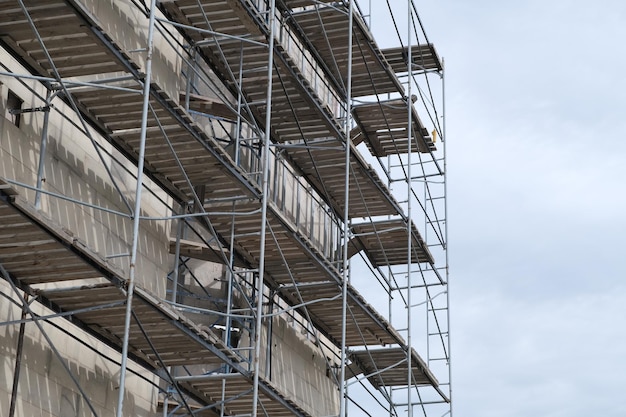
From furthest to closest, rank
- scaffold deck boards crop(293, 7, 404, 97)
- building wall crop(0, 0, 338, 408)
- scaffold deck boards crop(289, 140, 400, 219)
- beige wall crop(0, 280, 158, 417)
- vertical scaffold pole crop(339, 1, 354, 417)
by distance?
scaffold deck boards crop(293, 7, 404, 97) → scaffold deck boards crop(289, 140, 400, 219) → vertical scaffold pole crop(339, 1, 354, 417) → building wall crop(0, 0, 338, 408) → beige wall crop(0, 280, 158, 417)

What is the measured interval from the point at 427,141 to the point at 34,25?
16755 mm

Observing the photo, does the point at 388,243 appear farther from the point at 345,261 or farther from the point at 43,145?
the point at 43,145

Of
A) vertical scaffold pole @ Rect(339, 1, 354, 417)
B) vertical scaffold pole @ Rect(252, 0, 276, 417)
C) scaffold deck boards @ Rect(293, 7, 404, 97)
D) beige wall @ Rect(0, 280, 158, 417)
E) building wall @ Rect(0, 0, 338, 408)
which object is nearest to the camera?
beige wall @ Rect(0, 280, 158, 417)

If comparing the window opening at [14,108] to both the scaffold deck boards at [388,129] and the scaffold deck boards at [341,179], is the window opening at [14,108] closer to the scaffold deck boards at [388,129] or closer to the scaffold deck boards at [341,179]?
the scaffold deck boards at [341,179]

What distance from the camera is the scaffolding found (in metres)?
14.5

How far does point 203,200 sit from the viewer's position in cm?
1961

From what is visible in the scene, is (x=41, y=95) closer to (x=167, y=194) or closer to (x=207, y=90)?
(x=167, y=194)

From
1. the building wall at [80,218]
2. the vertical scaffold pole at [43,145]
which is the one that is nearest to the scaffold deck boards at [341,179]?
the building wall at [80,218]

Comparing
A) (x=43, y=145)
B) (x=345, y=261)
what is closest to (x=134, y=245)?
(x=43, y=145)

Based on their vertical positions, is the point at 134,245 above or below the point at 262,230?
below

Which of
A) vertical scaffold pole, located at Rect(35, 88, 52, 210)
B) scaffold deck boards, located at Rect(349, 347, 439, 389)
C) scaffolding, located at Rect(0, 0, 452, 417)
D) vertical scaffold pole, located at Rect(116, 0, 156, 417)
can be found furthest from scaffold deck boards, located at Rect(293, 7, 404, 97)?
vertical scaffold pole, located at Rect(116, 0, 156, 417)

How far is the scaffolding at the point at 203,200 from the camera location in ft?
47.7

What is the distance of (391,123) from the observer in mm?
28344

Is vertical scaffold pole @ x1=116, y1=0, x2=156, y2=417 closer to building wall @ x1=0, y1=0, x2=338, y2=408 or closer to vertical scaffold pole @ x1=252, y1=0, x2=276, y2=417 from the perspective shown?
building wall @ x1=0, y1=0, x2=338, y2=408
